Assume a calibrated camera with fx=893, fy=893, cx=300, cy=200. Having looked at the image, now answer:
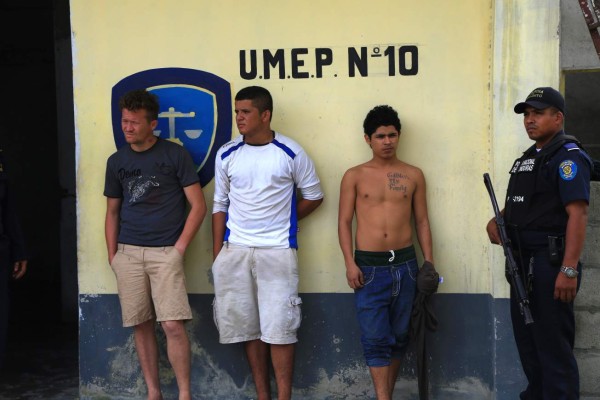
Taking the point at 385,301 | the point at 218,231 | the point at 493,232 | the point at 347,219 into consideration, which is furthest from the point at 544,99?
the point at 218,231

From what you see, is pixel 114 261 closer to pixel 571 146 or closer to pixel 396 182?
pixel 396 182

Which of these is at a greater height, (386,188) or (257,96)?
(257,96)

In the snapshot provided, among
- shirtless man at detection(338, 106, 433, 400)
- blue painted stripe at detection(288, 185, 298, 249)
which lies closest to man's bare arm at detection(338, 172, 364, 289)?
shirtless man at detection(338, 106, 433, 400)

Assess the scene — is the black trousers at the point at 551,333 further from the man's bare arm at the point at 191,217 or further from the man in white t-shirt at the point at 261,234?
the man's bare arm at the point at 191,217

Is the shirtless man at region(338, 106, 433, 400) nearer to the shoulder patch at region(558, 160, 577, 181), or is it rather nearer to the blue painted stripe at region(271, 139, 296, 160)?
the blue painted stripe at region(271, 139, 296, 160)

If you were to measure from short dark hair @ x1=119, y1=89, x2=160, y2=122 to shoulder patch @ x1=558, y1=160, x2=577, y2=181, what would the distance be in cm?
240

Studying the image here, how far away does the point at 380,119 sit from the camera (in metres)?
5.28

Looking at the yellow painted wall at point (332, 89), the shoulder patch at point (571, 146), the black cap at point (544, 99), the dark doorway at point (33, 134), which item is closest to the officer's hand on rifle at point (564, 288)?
the shoulder patch at point (571, 146)

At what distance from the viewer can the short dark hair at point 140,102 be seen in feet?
17.5

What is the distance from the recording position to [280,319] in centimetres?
532

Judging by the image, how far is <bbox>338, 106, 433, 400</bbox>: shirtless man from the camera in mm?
5281

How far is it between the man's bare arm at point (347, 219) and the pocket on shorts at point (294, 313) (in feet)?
1.12

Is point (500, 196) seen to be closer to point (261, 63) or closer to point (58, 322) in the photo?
point (261, 63)

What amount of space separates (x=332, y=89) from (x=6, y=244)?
233cm
